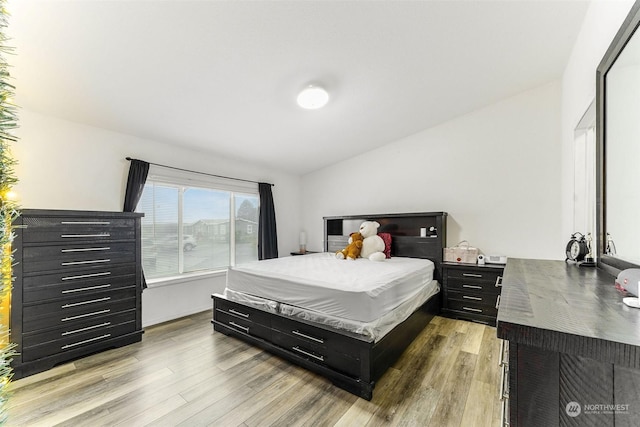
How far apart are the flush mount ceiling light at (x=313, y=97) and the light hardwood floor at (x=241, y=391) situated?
8.32 feet

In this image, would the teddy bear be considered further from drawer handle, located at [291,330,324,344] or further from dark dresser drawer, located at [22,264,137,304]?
dark dresser drawer, located at [22,264,137,304]

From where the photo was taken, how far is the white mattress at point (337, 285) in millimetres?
2014

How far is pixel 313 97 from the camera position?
2664 millimetres

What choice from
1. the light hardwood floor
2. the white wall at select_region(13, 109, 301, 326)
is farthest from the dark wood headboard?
the white wall at select_region(13, 109, 301, 326)

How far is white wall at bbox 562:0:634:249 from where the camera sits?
1496 millimetres

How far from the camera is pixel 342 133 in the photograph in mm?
3746

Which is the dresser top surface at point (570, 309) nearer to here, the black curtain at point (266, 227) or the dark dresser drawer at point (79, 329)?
the dark dresser drawer at point (79, 329)

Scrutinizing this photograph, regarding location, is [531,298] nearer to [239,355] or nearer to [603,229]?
[603,229]

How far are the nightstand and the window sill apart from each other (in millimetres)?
3234

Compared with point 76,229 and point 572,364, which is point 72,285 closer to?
point 76,229

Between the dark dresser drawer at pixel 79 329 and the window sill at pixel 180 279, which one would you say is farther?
the window sill at pixel 180 279

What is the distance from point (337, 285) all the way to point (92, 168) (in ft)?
9.62

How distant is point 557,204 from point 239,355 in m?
3.90

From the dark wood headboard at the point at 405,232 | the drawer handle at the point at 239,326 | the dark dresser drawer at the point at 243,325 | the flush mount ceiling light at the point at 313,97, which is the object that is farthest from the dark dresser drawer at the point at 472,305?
the flush mount ceiling light at the point at 313,97
